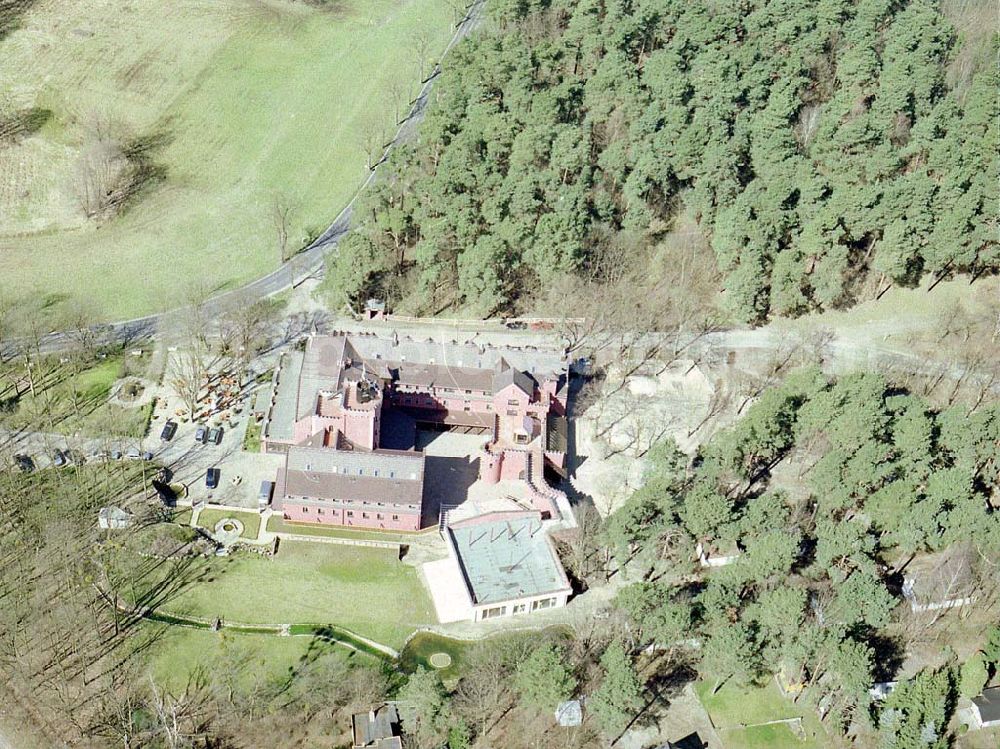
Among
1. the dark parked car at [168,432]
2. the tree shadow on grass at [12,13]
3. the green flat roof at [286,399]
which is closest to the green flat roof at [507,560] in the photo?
the green flat roof at [286,399]

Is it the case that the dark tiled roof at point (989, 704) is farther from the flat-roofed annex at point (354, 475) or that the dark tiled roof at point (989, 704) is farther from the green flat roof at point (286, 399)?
the green flat roof at point (286, 399)

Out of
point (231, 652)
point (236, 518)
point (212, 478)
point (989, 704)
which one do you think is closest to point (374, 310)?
point (212, 478)

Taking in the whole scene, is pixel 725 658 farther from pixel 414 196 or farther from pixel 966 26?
pixel 966 26

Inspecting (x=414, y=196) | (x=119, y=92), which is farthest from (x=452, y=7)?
(x=414, y=196)

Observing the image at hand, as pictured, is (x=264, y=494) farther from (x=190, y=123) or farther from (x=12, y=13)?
(x=12, y=13)

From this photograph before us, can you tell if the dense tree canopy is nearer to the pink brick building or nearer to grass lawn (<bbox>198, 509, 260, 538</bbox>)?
the pink brick building

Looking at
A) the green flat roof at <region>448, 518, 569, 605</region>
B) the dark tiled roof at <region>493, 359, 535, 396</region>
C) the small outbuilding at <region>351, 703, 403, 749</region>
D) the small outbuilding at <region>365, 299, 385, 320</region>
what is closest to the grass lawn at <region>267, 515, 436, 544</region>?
the green flat roof at <region>448, 518, 569, 605</region>

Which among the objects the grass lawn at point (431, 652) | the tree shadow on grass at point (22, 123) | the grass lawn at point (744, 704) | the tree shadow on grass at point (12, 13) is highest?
the tree shadow on grass at point (12, 13)
